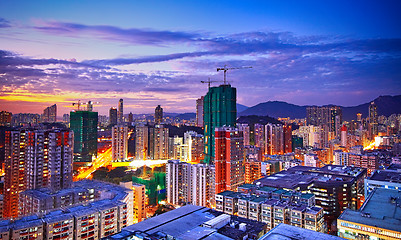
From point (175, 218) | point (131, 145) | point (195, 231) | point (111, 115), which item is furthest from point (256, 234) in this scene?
point (111, 115)

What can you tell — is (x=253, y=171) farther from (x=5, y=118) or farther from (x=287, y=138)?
(x=5, y=118)

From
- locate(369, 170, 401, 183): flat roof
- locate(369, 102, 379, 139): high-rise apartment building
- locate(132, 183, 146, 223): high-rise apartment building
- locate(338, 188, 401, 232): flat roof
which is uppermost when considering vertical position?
locate(369, 102, 379, 139): high-rise apartment building

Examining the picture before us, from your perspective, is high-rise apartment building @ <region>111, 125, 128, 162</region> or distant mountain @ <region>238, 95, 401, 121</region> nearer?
high-rise apartment building @ <region>111, 125, 128, 162</region>

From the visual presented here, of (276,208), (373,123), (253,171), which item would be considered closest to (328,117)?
(373,123)

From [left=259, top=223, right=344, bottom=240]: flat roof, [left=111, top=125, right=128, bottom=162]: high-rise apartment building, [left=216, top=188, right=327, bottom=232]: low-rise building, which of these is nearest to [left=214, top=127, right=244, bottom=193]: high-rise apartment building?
[left=216, top=188, right=327, bottom=232]: low-rise building

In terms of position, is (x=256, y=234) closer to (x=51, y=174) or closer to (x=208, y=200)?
(x=208, y=200)

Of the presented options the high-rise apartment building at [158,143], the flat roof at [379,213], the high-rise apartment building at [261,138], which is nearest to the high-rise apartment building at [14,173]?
the high-rise apartment building at [158,143]

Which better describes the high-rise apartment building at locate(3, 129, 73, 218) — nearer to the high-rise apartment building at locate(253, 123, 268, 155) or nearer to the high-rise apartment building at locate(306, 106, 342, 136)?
the high-rise apartment building at locate(253, 123, 268, 155)
